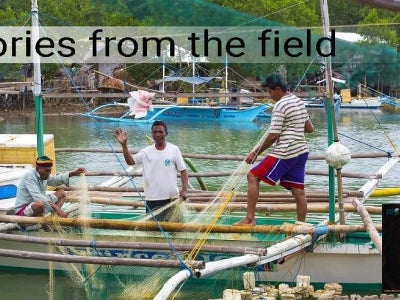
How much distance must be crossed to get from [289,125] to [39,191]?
102 inches

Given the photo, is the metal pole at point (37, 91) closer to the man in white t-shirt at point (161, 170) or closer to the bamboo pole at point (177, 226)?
the bamboo pole at point (177, 226)

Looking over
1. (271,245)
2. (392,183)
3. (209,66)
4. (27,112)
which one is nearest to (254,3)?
(209,66)

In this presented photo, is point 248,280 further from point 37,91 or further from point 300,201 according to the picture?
point 37,91

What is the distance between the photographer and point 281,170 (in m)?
7.74

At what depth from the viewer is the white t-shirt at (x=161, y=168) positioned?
796 centimetres

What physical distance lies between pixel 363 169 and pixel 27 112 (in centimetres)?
2614

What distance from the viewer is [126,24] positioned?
12.2m

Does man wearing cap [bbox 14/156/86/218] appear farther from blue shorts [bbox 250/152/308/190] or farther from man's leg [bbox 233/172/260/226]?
blue shorts [bbox 250/152/308/190]

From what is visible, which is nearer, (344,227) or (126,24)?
(344,227)

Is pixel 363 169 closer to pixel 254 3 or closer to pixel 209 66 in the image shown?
pixel 209 66

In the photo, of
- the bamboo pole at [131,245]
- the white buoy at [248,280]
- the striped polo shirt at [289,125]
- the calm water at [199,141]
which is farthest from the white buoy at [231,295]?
the calm water at [199,141]

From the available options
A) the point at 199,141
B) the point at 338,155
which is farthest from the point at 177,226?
the point at 199,141

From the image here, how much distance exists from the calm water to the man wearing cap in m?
0.65

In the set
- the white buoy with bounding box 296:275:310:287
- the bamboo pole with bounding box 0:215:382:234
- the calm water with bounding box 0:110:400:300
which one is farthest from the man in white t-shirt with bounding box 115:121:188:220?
the white buoy with bounding box 296:275:310:287
